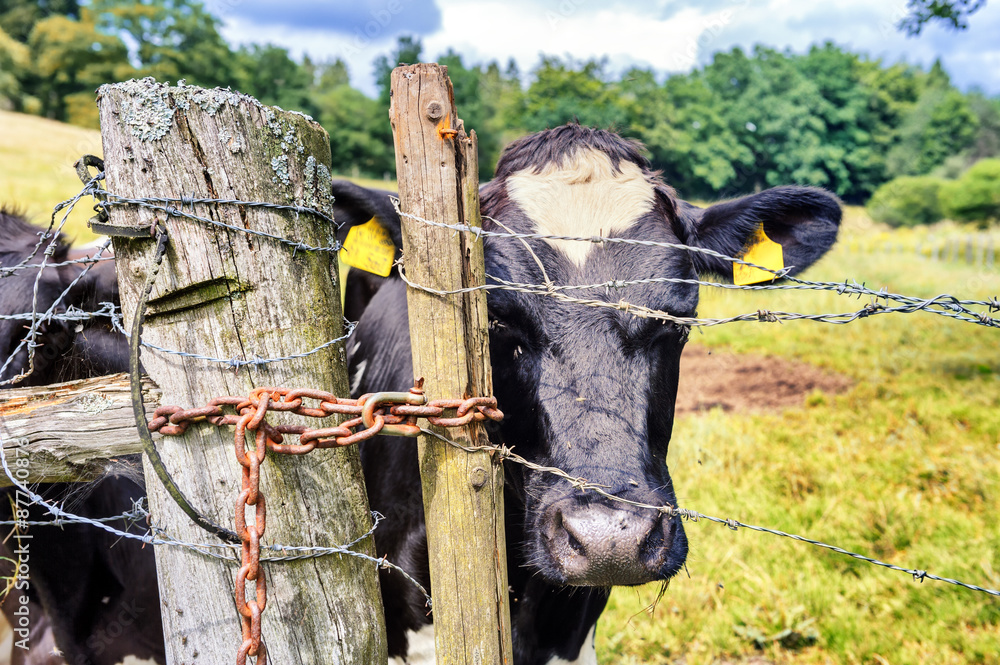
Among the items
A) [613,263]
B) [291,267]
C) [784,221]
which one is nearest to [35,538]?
[291,267]

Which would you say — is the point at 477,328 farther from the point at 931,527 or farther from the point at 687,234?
the point at 931,527

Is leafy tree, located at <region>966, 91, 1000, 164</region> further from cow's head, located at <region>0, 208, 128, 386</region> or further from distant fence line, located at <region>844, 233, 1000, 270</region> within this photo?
cow's head, located at <region>0, 208, 128, 386</region>

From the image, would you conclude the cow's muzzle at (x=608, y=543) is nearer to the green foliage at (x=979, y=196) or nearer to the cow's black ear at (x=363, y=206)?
the cow's black ear at (x=363, y=206)

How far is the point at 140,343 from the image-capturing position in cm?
125

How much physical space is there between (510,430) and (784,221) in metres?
1.73

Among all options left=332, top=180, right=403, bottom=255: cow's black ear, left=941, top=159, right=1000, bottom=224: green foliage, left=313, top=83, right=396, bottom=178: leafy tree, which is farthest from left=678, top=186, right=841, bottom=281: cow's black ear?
left=941, top=159, right=1000, bottom=224: green foliage

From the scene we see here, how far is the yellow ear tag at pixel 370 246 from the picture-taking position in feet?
7.34

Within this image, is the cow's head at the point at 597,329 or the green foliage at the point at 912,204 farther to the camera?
the green foliage at the point at 912,204

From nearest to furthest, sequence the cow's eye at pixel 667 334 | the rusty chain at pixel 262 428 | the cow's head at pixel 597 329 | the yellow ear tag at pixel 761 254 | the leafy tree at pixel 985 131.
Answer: the rusty chain at pixel 262 428 → the cow's head at pixel 597 329 → the cow's eye at pixel 667 334 → the yellow ear tag at pixel 761 254 → the leafy tree at pixel 985 131

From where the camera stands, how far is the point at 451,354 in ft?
4.30

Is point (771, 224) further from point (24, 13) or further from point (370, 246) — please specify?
point (24, 13)

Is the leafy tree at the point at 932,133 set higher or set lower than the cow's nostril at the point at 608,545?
higher

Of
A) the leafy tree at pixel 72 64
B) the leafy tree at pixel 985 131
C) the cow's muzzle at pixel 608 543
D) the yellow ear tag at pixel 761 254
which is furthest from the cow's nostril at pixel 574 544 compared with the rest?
the leafy tree at pixel 985 131

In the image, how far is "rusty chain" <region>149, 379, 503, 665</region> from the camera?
1.14m
